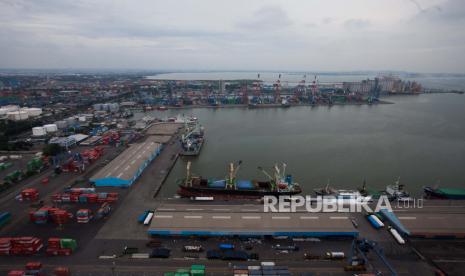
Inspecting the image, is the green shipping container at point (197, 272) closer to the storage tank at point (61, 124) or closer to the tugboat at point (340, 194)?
the tugboat at point (340, 194)

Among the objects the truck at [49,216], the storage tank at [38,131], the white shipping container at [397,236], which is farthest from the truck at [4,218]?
the storage tank at [38,131]

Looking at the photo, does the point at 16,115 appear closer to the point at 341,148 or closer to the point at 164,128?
the point at 164,128

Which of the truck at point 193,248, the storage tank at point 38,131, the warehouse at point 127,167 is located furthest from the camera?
the storage tank at point 38,131

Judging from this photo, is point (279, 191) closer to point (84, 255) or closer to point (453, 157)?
point (84, 255)

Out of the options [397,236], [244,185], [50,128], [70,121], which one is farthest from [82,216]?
Result: [70,121]

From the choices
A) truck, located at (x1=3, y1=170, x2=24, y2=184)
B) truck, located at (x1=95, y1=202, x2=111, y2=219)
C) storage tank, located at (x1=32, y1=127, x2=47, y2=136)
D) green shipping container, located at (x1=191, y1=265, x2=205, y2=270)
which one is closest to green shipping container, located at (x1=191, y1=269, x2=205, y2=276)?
green shipping container, located at (x1=191, y1=265, x2=205, y2=270)

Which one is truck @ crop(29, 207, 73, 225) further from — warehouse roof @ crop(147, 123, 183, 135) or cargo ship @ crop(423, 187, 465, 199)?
cargo ship @ crop(423, 187, 465, 199)
